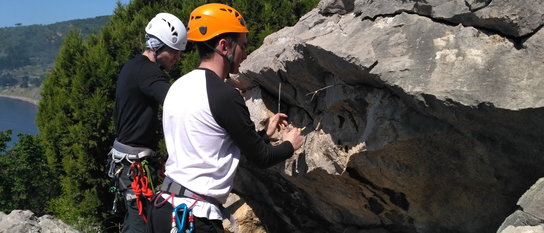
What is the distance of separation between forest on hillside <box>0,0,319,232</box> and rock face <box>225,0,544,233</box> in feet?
8.02

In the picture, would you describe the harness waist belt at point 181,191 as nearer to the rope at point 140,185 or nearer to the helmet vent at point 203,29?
the helmet vent at point 203,29

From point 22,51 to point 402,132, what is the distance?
126162 millimetres

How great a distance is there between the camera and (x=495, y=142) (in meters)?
3.19

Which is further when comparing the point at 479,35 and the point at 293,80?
the point at 293,80

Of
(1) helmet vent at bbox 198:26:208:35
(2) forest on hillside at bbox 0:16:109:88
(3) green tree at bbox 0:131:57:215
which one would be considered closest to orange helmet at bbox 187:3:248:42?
(1) helmet vent at bbox 198:26:208:35

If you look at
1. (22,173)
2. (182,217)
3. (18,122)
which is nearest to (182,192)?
(182,217)

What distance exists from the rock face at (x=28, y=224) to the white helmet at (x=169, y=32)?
2967 millimetres

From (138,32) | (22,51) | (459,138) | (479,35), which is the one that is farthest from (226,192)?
(22,51)

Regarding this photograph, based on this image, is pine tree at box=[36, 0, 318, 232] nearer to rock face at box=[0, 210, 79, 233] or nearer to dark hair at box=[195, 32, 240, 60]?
rock face at box=[0, 210, 79, 233]

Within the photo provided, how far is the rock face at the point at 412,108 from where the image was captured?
2971 millimetres

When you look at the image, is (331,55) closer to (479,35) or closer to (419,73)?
(419,73)

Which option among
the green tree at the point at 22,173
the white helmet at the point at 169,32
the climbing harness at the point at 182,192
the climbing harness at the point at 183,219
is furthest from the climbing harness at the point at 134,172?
the green tree at the point at 22,173

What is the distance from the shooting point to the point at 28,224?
6004 millimetres

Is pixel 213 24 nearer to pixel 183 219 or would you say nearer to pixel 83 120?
pixel 183 219
